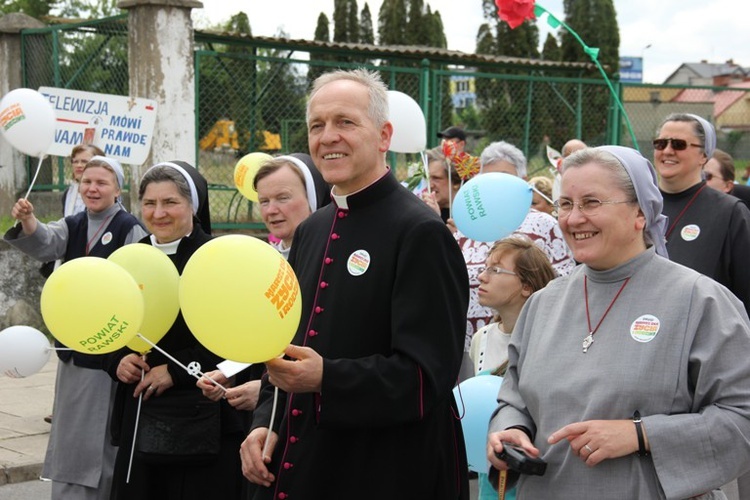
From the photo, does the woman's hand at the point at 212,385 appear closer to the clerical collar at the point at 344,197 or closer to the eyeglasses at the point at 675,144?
the clerical collar at the point at 344,197

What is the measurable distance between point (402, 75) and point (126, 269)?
7.22m

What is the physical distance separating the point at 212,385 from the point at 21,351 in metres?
1.40

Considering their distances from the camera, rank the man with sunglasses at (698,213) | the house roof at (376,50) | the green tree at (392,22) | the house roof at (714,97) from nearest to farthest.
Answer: the man with sunglasses at (698,213) < the house roof at (376,50) < the house roof at (714,97) < the green tree at (392,22)

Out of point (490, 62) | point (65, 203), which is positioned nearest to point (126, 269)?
point (65, 203)

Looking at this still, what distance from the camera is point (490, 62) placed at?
12258 mm

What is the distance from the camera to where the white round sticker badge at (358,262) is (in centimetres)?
331

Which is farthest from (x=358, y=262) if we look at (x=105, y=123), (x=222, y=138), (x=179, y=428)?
(x=222, y=138)

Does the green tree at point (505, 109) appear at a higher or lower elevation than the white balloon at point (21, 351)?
higher

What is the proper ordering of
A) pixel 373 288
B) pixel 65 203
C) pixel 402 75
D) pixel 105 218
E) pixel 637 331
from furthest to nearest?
pixel 402 75
pixel 65 203
pixel 105 218
pixel 373 288
pixel 637 331

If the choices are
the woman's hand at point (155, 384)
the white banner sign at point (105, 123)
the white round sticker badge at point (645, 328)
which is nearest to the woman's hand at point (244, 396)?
the woman's hand at point (155, 384)

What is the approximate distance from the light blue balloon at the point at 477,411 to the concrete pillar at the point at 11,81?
8144 mm

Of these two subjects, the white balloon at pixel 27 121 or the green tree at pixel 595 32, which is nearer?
the white balloon at pixel 27 121

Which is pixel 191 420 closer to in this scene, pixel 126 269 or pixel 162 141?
pixel 126 269

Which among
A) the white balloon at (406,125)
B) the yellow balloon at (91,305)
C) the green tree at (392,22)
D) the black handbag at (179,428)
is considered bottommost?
the black handbag at (179,428)
